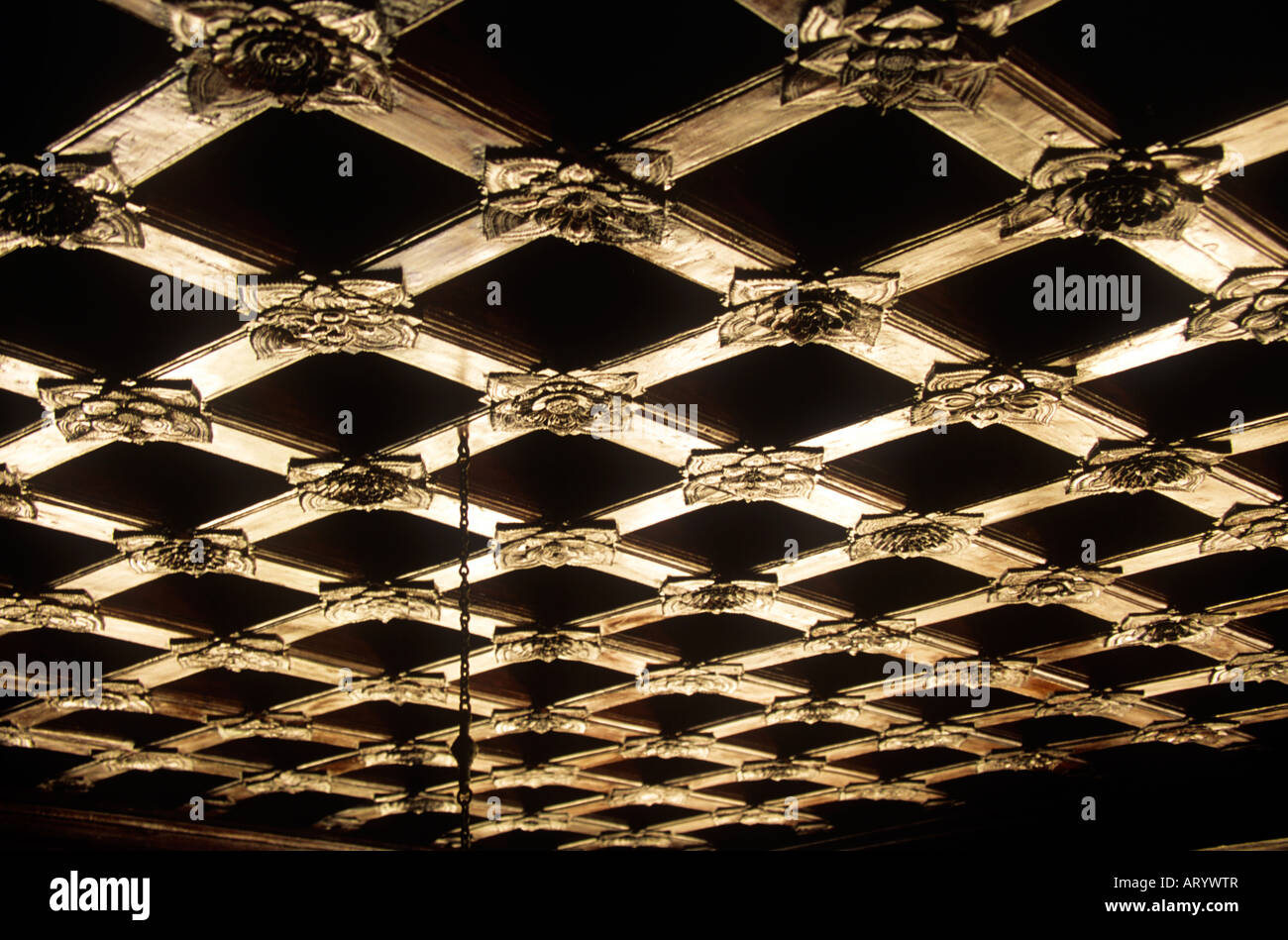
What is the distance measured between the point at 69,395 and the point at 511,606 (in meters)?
3.52

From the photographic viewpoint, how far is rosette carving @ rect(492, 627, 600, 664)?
7.61m

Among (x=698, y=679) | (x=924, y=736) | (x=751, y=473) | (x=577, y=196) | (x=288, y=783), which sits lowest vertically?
(x=288, y=783)

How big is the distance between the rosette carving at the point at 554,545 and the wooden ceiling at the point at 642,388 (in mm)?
30

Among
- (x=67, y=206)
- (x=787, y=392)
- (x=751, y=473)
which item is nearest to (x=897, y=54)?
(x=787, y=392)

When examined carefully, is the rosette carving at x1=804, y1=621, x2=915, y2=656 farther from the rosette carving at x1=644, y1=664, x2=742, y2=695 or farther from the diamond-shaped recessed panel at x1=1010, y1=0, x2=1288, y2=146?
the diamond-shaped recessed panel at x1=1010, y1=0, x2=1288, y2=146

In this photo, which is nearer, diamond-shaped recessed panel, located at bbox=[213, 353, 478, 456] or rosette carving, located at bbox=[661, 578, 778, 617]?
diamond-shaped recessed panel, located at bbox=[213, 353, 478, 456]

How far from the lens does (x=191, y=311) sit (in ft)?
15.4

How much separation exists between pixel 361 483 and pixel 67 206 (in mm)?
2341

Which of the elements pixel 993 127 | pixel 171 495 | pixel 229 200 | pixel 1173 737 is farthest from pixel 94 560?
pixel 1173 737

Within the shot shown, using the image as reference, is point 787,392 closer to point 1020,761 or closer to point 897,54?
point 897,54

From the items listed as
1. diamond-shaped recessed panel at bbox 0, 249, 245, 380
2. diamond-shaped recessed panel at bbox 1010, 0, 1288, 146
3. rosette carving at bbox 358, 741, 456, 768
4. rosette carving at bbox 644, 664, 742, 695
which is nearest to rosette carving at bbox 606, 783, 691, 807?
rosette carving at bbox 358, 741, 456, 768

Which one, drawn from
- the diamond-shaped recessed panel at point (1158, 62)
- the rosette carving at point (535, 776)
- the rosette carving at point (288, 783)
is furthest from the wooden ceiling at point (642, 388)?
the rosette carving at point (288, 783)

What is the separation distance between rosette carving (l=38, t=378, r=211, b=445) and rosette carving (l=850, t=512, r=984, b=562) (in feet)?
13.4

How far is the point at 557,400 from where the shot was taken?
513 centimetres
